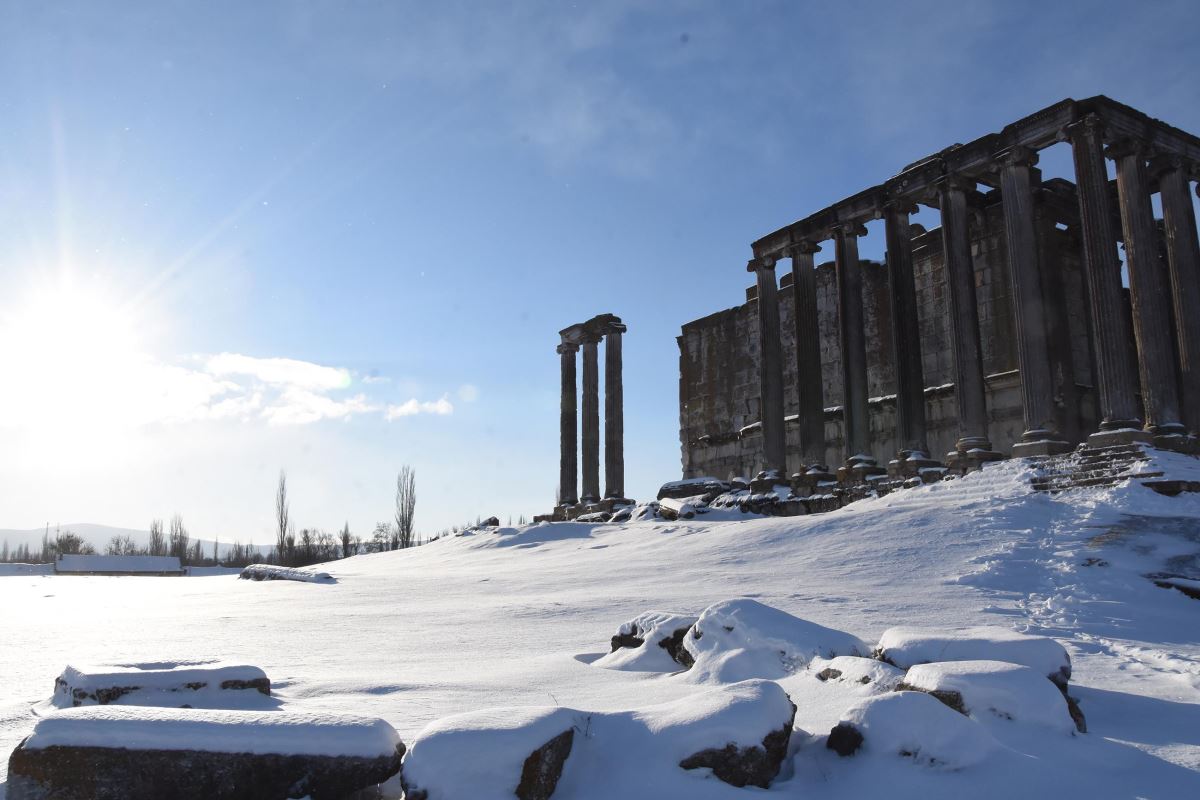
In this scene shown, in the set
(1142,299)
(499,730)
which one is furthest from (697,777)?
(1142,299)

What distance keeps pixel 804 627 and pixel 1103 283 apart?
12.6m

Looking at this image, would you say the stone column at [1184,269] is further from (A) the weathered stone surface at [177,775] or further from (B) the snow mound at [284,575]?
(A) the weathered stone surface at [177,775]

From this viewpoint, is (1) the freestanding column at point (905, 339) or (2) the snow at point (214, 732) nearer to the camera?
(2) the snow at point (214, 732)

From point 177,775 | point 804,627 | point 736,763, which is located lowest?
point 736,763

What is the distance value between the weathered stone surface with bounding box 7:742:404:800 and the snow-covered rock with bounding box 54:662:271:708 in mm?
1259

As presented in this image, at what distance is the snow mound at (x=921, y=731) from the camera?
15.0ft

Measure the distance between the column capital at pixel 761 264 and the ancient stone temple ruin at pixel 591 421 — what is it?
6315 mm

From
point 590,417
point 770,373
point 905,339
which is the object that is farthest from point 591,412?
point 905,339

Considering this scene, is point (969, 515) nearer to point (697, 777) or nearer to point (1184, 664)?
point (1184, 664)

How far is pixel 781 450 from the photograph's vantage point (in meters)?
22.7

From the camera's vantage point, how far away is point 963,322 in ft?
60.8

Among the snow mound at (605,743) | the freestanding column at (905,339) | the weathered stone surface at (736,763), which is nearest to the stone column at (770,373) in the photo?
the freestanding column at (905,339)

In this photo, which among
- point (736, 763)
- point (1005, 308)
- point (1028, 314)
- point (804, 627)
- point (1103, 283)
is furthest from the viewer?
point (1005, 308)

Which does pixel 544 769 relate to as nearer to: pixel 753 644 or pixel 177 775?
pixel 177 775
